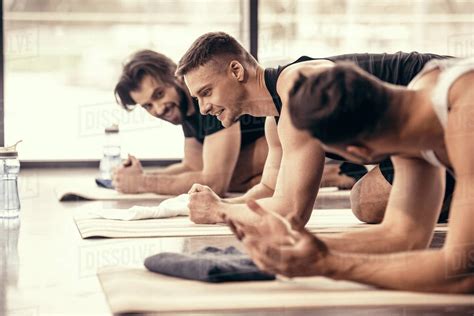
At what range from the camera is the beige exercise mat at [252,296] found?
80.8 inches

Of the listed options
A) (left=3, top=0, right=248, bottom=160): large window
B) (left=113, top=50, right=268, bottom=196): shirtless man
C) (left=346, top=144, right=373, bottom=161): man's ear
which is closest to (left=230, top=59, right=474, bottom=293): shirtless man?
(left=346, top=144, right=373, bottom=161): man's ear

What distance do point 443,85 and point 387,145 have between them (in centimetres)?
20

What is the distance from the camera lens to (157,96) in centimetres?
407

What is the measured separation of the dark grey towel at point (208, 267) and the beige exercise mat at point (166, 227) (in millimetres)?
738

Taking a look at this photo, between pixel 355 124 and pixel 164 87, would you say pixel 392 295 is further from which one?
pixel 164 87

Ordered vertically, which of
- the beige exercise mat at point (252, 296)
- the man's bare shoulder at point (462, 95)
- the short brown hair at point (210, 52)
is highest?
the short brown hair at point (210, 52)

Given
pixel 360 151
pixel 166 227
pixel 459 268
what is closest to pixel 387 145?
pixel 360 151

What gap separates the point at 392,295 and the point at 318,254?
0.66 ft

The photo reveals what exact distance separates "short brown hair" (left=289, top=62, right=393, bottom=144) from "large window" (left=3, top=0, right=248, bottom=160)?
12.1 feet

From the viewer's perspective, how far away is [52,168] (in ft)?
18.5

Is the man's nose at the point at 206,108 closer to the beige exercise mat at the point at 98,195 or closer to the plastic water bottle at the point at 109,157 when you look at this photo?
the beige exercise mat at the point at 98,195

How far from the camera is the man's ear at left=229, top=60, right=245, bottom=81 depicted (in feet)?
9.75

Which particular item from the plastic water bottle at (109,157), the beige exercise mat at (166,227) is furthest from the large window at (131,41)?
the beige exercise mat at (166,227)

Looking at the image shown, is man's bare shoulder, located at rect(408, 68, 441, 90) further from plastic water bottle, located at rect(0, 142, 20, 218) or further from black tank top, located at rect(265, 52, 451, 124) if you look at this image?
plastic water bottle, located at rect(0, 142, 20, 218)
